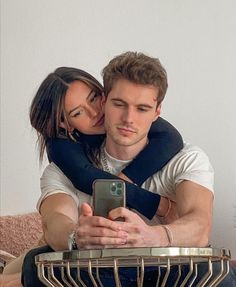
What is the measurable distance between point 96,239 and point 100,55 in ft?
3.38

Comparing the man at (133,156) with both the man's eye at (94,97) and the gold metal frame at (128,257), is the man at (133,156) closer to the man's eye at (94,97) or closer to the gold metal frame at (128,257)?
the man's eye at (94,97)

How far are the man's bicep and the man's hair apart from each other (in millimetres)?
162

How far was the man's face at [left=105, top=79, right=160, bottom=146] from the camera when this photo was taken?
1.19 m

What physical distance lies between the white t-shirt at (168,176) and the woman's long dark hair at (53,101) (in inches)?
3.6

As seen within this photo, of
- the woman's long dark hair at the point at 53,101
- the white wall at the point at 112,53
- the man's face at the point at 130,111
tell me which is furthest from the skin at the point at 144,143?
the white wall at the point at 112,53

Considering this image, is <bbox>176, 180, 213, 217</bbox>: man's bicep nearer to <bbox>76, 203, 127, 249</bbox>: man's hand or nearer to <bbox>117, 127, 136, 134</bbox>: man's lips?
<bbox>117, 127, 136, 134</bbox>: man's lips

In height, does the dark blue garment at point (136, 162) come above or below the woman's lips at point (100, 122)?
below

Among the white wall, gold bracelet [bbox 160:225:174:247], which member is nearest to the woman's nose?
gold bracelet [bbox 160:225:174:247]

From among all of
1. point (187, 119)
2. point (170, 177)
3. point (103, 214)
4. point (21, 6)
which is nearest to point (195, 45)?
point (187, 119)

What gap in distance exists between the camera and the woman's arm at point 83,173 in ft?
3.89

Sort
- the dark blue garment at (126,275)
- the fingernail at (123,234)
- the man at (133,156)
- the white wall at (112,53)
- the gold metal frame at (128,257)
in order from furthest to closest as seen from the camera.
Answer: the white wall at (112,53), the man at (133,156), the dark blue garment at (126,275), the fingernail at (123,234), the gold metal frame at (128,257)

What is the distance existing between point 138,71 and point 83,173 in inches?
8.0

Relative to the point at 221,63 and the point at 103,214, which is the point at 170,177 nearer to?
the point at 103,214

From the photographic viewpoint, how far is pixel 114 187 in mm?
902
